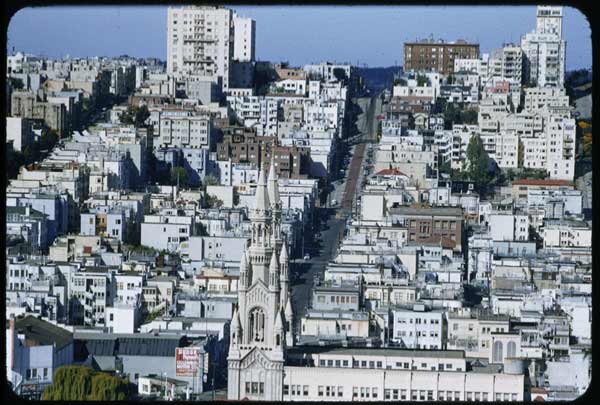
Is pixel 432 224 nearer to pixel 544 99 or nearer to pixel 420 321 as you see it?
pixel 420 321

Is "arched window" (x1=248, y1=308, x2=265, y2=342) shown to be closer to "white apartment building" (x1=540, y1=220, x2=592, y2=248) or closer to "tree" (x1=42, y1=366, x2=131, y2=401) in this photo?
"tree" (x1=42, y1=366, x2=131, y2=401)

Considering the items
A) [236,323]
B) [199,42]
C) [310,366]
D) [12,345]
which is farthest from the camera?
[199,42]

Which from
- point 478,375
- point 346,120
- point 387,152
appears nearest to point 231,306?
point 478,375

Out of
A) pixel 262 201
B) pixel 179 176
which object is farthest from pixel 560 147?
pixel 262 201

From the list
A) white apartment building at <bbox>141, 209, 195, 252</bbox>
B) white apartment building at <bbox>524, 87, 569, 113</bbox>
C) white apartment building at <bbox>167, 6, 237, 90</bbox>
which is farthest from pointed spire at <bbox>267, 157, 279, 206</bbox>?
white apartment building at <bbox>167, 6, 237, 90</bbox>

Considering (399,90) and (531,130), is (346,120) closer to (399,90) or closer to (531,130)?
(399,90)

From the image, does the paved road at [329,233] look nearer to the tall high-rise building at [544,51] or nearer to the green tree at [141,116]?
the tall high-rise building at [544,51]
